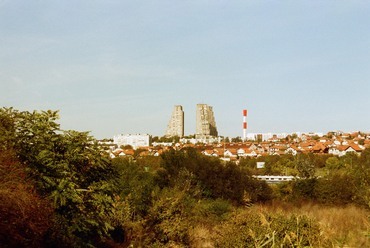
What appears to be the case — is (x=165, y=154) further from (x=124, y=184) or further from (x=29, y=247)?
(x=29, y=247)

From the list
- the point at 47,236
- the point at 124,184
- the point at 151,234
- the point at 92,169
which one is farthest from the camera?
the point at 124,184

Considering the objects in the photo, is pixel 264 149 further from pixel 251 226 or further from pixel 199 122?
pixel 251 226

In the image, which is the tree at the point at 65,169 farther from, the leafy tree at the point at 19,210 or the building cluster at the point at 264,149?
the building cluster at the point at 264,149

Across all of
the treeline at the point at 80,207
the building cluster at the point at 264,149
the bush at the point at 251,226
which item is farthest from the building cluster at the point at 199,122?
the bush at the point at 251,226

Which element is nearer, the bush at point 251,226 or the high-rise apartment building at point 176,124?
the bush at point 251,226

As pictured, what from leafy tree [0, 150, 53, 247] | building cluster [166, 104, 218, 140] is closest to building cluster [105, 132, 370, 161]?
leafy tree [0, 150, 53, 247]

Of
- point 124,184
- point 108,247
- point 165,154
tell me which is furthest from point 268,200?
point 108,247
